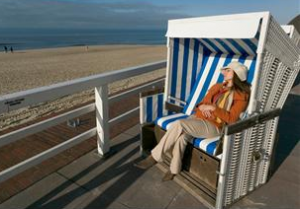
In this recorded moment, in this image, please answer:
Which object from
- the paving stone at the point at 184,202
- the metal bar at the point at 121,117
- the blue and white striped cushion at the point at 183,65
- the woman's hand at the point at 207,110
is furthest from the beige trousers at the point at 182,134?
the metal bar at the point at 121,117

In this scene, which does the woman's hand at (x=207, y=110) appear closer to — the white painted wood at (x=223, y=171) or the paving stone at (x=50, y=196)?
the white painted wood at (x=223, y=171)

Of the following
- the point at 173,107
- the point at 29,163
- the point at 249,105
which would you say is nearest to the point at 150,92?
the point at 173,107

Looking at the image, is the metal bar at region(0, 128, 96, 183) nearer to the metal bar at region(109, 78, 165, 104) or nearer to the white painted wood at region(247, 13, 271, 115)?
the metal bar at region(109, 78, 165, 104)

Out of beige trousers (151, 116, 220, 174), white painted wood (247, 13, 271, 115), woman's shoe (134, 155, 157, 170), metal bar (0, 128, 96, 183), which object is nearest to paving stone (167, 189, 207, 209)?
beige trousers (151, 116, 220, 174)

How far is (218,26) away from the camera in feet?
7.30

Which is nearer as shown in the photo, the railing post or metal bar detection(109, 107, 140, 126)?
the railing post

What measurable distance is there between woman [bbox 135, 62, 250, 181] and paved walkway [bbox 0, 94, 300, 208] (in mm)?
316

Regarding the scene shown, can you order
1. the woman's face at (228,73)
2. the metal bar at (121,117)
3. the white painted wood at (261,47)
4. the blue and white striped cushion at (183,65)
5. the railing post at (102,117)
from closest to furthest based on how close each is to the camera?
the white painted wood at (261,47) → the woman's face at (228,73) → the railing post at (102,117) → the blue and white striped cushion at (183,65) → the metal bar at (121,117)

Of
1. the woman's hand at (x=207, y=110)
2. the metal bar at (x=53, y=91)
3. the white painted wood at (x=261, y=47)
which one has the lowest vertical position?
the woman's hand at (x=207, y=110)

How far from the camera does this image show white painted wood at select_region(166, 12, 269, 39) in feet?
6.22

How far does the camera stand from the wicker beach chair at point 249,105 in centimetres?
196

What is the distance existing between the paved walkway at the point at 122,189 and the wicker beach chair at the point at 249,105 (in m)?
0.14

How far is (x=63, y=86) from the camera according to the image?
2336mm

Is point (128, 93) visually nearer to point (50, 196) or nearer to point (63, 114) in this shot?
point (63, 114)
